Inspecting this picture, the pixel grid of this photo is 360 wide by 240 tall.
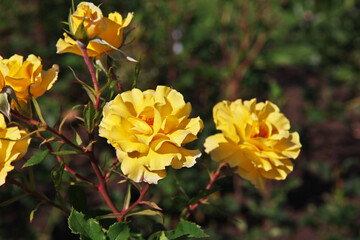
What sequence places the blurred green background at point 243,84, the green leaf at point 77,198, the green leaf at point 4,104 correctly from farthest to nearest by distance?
the blurred green background at point 243,84
the green leaf at point 77,198
the green leaf at point 4,104

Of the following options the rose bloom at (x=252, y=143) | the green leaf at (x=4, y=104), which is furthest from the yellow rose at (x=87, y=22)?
the rose bloom at (x=252, y=143)

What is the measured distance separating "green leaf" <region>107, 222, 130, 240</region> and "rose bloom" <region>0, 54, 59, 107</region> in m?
0.23

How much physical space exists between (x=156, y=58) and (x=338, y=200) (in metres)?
1.18

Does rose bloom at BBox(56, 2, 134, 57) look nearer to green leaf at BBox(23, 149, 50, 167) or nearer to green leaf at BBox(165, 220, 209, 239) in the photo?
green leaf at BBox(23, 149, 50, 167)

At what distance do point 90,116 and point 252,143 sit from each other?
288 mm

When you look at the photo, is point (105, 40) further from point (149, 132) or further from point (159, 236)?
point (159, 236)

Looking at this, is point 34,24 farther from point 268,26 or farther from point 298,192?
point 298,192

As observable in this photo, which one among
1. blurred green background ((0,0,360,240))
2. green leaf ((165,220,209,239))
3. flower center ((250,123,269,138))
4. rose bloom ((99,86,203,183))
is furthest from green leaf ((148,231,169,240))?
blurred green background ((0,0,360,240))

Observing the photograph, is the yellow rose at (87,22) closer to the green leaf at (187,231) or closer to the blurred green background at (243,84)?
the green leaf at (187,231)

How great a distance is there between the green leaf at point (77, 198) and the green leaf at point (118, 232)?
0.35 ft

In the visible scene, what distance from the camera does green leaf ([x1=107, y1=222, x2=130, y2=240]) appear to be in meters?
0.57

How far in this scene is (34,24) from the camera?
7.52 feet

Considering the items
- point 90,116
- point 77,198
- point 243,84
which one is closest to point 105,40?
point 90,116

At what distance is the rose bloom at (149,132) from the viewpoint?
0.52m
